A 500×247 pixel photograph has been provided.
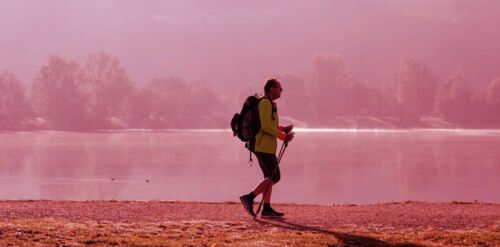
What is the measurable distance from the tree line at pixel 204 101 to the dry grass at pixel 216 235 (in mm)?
131127

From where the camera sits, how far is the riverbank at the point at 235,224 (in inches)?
498

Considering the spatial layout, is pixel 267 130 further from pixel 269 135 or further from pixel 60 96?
pixel 60 96

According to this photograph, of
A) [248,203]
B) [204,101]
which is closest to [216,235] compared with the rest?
[248,203]

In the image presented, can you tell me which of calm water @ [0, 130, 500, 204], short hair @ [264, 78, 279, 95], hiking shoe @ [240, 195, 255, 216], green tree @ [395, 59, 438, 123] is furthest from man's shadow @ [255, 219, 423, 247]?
green tree @ [395, 59, 438, 123]

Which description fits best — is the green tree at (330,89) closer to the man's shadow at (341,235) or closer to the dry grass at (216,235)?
the man's shadow at (341,235)

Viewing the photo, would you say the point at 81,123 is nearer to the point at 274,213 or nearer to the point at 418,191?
the point at 418,191

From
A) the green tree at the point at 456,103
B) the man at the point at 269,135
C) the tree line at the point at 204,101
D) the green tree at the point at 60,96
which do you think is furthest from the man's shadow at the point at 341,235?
the green tree at the point at 456,103

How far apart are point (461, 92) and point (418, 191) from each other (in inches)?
5409

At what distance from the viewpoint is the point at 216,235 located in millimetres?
13398

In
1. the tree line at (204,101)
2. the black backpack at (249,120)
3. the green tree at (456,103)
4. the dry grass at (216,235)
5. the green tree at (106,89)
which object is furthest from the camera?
the green tree at (456,103)

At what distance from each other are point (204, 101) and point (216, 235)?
173 m

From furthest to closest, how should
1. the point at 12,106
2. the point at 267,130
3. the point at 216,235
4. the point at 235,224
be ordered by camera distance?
the point at 12,106 < the point at 267,130 < the point at 235,224 < the point at 216,235

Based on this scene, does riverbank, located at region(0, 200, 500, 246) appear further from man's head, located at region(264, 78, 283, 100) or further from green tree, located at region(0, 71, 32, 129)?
green tree, located at region(0, 71, 32, 129)

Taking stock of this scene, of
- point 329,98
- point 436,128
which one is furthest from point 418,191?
point 329,98
